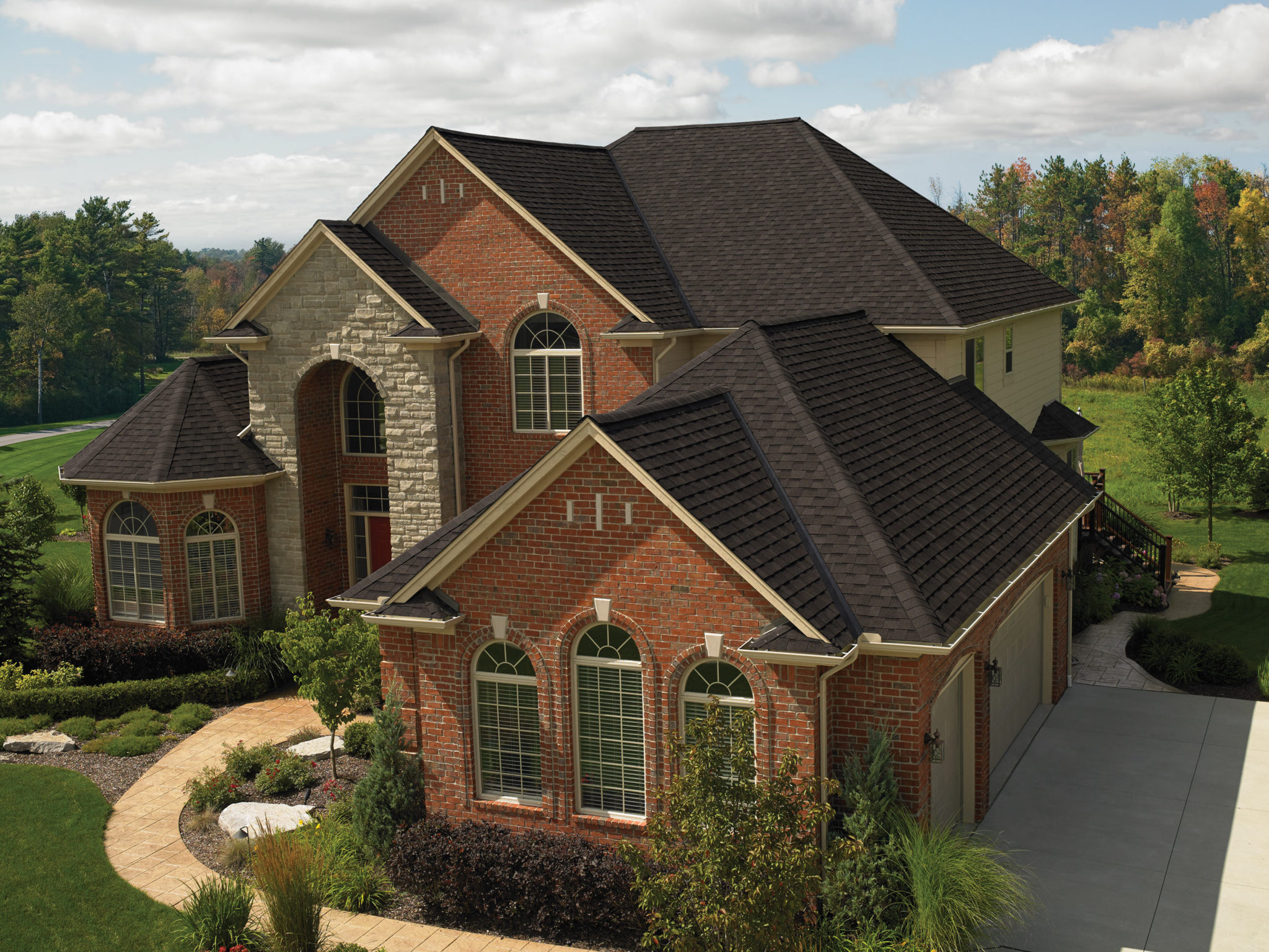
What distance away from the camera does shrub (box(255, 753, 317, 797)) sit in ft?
57.2

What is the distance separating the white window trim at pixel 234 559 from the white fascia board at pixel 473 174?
6.35m

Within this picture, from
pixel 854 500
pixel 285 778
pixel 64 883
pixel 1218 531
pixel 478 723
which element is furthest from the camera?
pixel 1218 531

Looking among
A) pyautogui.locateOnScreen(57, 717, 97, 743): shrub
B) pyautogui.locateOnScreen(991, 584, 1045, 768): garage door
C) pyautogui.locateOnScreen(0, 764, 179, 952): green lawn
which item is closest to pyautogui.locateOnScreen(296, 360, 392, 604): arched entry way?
pyautogui.locateOnScreen(57, 717, 97, 743): shrub

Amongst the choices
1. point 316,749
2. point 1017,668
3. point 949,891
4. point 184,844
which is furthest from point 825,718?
point 316,749

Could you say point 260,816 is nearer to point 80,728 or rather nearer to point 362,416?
point 80,728

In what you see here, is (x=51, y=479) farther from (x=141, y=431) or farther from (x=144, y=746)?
(x=144, y=746)

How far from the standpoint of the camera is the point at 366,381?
78.4 ft

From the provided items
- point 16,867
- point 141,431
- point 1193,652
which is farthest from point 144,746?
point 1193,652

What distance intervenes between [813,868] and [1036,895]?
4024mm

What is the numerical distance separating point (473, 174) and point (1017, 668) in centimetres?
1321

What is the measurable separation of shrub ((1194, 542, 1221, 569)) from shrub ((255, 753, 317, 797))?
24791mm

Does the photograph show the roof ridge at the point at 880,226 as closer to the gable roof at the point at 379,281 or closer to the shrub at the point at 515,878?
the gable roof at the point at 379,281

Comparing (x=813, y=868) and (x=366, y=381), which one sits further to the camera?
(x=366, y=381)

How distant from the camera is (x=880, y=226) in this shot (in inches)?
955
